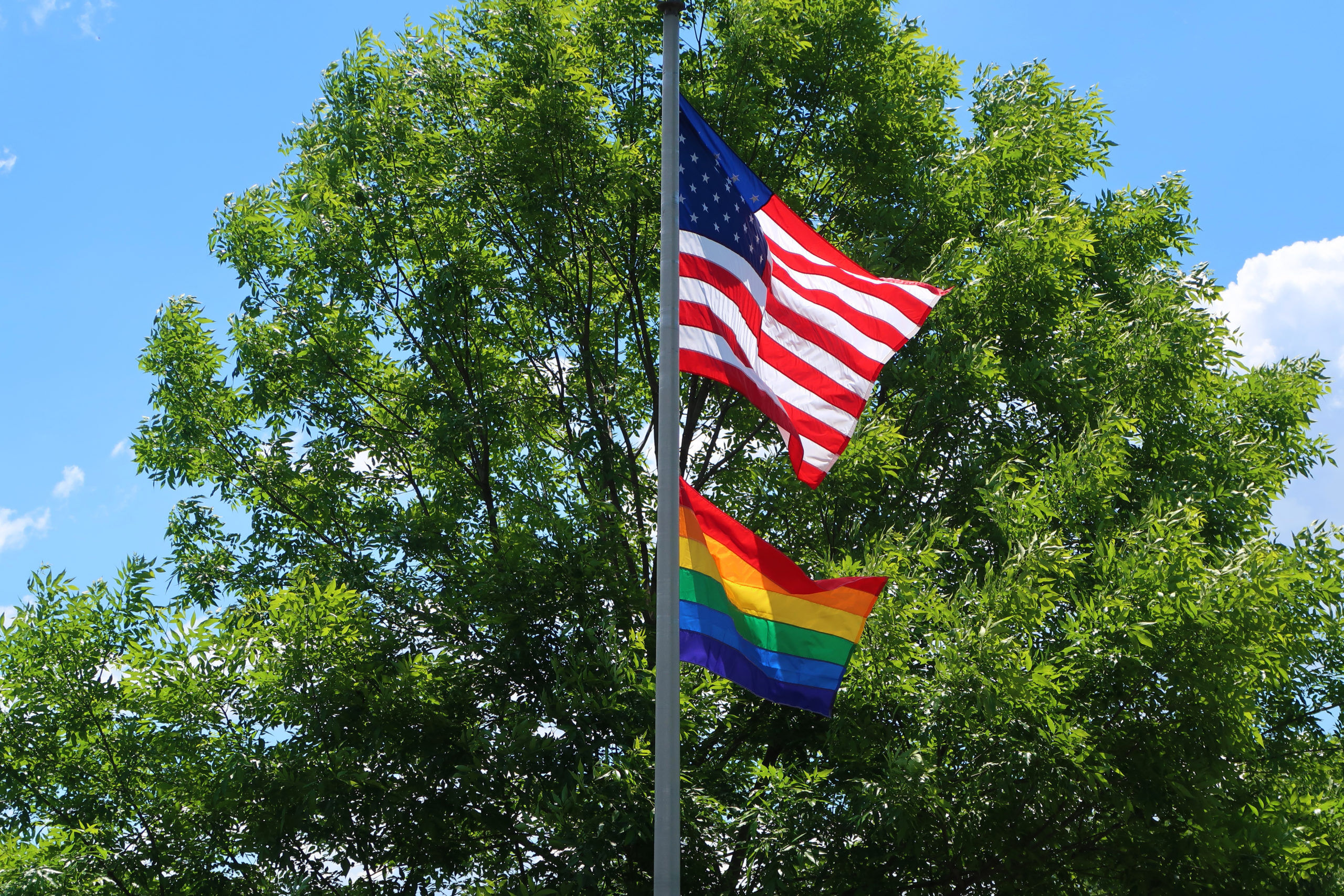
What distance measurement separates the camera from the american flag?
308 inches

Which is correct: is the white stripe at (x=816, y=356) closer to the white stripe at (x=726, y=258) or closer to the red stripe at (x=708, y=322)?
the white stripe at (x=726, y=258)

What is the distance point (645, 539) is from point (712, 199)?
532cm

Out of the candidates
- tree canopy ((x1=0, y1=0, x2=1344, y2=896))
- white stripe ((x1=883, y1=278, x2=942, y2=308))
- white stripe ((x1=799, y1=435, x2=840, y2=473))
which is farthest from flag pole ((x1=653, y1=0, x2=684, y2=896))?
tree canopy ((x1=0, y1=0, x2=1344, y2=896))

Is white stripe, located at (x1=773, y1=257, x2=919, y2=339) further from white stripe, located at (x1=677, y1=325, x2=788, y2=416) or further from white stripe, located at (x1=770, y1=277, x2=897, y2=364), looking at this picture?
white stripe, located at (x1=677, y1=325, x2=788, y2=416)

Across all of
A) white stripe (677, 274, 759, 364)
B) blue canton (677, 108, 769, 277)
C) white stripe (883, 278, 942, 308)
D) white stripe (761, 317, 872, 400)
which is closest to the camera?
white stripe (677, 274, 759, 364)

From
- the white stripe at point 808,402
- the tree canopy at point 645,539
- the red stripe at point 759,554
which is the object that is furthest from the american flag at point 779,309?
the tree canopy at point 645,539

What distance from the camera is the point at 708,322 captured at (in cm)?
770

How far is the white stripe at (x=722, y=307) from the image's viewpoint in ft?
25.3

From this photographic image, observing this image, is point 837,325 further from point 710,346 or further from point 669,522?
point 669,522

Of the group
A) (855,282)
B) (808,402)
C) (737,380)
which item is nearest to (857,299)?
(855,282)

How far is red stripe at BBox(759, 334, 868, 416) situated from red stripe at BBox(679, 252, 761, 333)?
18cm

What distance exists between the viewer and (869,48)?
1420 centimetres

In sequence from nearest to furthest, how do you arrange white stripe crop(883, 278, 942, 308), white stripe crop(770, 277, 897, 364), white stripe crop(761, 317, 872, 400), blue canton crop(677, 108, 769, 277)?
1. blue canton crop(677, 108, 769, 277)
2. white stripe crop(761, 317, 872, 400)
3. white stripe crop(770, 277, 897, 364)
4. white stripe crop(883, 278, 942, 308)

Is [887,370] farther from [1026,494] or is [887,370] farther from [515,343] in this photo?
[515,343]
